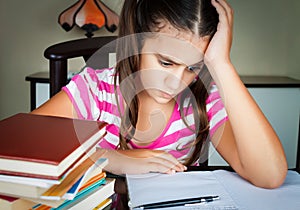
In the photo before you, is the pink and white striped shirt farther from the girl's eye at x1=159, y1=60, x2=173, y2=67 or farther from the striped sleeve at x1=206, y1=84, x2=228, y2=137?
the girl's eye at x1=159, y1=60, x2=173, y2=67

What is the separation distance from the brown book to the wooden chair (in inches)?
23.8

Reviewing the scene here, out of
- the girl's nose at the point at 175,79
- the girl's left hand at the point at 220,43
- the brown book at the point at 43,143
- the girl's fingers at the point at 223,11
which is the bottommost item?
the brown book at the point at 43,143

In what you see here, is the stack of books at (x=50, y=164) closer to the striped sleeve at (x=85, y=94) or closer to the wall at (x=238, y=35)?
the striped sleeve at (x=85, y=94)

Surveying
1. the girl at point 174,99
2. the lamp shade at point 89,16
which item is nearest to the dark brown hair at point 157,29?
the girl at point 174,99

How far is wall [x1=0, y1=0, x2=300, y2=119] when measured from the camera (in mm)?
2500

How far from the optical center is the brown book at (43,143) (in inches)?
18.1

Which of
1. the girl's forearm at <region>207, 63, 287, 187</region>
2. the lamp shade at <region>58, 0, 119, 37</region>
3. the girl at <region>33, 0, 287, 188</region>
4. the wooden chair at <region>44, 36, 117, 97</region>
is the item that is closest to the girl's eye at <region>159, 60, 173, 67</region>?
the girl at <region>33, 0, 287, 188</region>

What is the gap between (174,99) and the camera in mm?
1090

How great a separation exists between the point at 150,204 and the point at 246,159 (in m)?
0.26

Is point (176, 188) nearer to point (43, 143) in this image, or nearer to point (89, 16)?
point (43, 143)

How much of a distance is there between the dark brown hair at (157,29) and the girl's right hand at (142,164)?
0.75 feet

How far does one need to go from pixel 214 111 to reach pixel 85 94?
330mm

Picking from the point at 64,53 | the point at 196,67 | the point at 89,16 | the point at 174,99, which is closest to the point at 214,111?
the point at 174,99

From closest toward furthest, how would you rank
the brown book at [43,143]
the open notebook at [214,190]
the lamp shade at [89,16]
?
the brown book at [43,143]
the open notebook at [214,190]
the lamp shade at [89,16]
